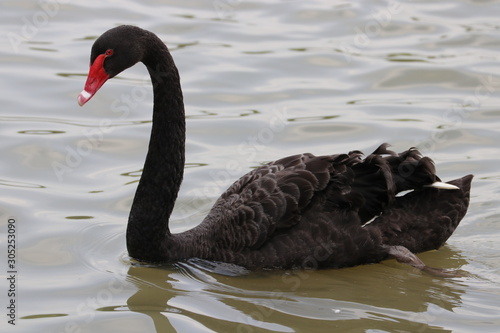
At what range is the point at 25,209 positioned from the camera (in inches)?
277

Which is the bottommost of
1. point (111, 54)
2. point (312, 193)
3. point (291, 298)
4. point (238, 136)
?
point (291, 298)

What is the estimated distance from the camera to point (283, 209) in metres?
6.12

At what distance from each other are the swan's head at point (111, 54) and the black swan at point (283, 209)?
0.47 ft

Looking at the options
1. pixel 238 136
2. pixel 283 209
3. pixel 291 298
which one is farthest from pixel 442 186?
pixel 238 136

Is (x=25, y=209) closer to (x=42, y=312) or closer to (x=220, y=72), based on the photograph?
(x=42, y=312)

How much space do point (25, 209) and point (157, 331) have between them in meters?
2.10

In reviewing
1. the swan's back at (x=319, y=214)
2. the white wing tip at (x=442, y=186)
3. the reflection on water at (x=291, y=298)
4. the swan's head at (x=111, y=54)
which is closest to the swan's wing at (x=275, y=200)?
the swan's back at (x=319, y=214)

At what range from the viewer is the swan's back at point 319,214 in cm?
614

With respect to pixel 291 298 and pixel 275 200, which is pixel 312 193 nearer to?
pixel 275 200

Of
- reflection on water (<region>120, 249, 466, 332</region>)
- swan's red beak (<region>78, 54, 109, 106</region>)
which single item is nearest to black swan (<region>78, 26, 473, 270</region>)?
reflection on water (<region>120, 249, 466, 332</region>)

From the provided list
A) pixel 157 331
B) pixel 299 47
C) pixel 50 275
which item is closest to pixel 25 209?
pixel 50 275

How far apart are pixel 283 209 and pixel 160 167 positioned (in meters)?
0.85

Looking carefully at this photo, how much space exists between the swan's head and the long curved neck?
193 mm

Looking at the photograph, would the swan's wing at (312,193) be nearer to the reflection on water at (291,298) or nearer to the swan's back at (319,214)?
the swan's back at (319,214)
